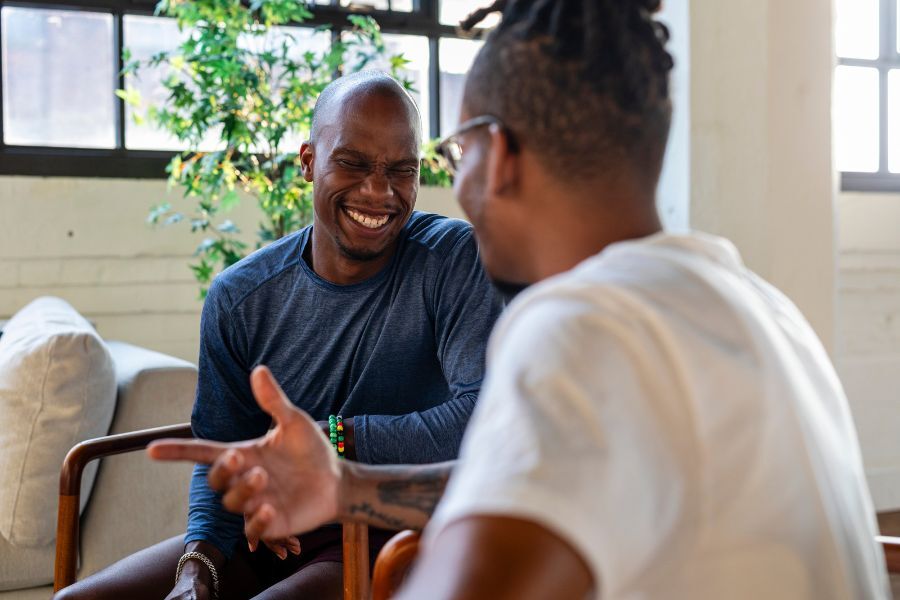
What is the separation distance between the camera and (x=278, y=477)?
1021 mm

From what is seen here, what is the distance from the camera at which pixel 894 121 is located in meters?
4.48

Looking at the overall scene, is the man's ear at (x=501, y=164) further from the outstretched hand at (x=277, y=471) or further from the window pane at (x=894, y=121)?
the window pane at (x=894, y=121)

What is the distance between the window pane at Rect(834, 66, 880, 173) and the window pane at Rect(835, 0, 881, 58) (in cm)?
7

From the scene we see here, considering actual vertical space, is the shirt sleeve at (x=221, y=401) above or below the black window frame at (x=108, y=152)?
below

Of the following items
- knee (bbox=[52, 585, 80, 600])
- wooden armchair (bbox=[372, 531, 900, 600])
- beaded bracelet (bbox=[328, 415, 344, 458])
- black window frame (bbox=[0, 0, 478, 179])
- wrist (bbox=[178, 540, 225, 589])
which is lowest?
knee (bbox=[52, 585, 80, 600])

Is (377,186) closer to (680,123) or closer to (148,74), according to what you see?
(680,123)

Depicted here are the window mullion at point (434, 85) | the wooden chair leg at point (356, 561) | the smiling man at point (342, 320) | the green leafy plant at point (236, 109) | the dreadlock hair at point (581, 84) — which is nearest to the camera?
the dreadlock hair at point (581, 84)

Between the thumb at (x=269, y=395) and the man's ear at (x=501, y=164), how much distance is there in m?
0.29

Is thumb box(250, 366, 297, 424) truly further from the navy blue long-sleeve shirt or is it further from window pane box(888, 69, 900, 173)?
window pane box(888, 69, 900, 173)

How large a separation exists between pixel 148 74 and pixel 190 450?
288 cm

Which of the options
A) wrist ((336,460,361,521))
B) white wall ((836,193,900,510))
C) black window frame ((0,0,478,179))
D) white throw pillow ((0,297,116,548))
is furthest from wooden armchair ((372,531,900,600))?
white wall ((836,193,900,510))

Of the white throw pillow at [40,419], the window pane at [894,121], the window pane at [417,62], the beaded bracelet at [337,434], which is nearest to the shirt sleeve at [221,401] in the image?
the beaded bracelet at [337,434]

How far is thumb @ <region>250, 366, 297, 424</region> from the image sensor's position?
3.27 ft

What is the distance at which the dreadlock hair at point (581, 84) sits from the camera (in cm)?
84
